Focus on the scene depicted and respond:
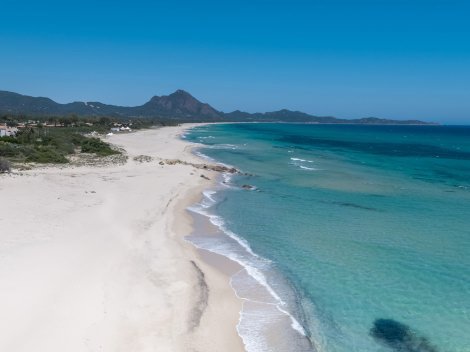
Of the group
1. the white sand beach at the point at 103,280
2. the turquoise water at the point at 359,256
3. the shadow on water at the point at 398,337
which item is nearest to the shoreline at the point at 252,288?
the turquoise water at the point at 359,256

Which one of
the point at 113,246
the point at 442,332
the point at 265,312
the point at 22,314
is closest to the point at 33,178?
the point at 113,246

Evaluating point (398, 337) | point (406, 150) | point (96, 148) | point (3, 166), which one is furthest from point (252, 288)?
point (406, 150)

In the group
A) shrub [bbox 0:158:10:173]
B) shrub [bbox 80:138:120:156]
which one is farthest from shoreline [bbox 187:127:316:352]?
shrub [bbox 80:138:120:156]

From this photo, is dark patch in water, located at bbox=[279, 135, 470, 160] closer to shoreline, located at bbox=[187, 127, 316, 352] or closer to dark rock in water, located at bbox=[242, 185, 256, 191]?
dark rock in water, located at bbox=[242, 185, 256, 191]

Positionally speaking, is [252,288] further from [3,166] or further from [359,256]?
[3,166]

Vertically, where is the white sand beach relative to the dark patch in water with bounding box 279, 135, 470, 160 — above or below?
above

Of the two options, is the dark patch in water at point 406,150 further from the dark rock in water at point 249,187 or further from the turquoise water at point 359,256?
the dark rock in water at point 249,187

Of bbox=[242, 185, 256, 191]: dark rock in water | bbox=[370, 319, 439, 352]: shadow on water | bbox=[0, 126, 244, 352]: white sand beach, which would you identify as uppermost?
bbox=[0, 126, 244, 352]: white sand beach
